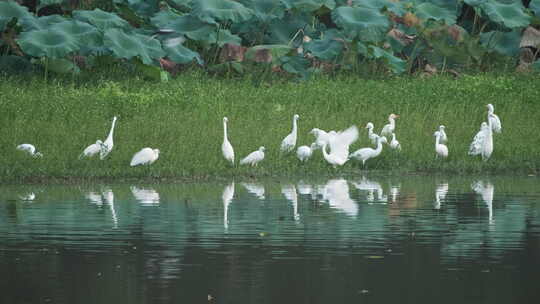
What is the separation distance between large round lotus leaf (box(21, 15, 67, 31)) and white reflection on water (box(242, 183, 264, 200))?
9.05m

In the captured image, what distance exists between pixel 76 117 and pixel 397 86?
277 inches

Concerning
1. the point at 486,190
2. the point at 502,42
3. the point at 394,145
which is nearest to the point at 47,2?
the point at 394,145

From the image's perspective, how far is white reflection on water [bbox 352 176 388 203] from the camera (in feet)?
53.4

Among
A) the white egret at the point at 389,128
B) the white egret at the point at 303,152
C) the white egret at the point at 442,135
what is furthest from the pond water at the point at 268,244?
the white egret at the point at 389,128

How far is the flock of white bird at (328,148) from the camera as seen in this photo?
62.8 ft

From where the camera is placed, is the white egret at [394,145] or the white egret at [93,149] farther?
the white egret at [394,145]

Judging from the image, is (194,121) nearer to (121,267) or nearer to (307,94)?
(307,94)

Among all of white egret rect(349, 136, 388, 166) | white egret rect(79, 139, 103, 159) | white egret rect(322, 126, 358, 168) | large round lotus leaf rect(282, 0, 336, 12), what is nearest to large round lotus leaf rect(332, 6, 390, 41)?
large round lotus leaf rect(282, 0, 336, 12)

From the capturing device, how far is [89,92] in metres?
24.0

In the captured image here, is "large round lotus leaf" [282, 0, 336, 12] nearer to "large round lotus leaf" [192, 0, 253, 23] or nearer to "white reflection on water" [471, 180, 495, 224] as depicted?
"large round lotus leaf" [192, 0, 253, 23]

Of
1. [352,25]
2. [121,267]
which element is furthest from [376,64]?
[121,267]

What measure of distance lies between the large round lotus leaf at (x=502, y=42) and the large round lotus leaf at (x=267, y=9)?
16.1ft

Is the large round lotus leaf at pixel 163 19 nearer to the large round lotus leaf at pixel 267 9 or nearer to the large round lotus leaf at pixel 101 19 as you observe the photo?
the large round lotus leaf at pixel 101 19

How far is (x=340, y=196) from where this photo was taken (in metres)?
16.6
